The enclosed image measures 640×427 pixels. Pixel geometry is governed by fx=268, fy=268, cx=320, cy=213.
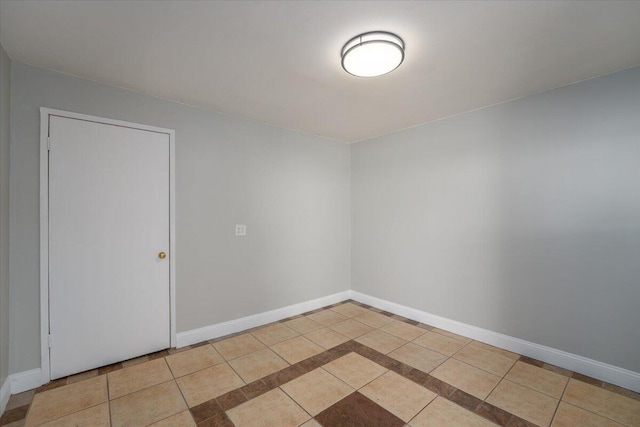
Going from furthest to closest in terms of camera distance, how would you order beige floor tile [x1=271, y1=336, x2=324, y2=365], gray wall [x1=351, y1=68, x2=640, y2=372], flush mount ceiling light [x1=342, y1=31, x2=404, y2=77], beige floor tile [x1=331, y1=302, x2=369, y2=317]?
beige floor tile [x1=331, y1=302, x2=369, y2=317] < beige floor tile [x1=271, y1=336, x2=324, y2=365] < gray wall [x1=351, y1=68, x2=640, y2=372] < flush mount ceiling light [x1=342, y1=31, x2=404, y2=77]

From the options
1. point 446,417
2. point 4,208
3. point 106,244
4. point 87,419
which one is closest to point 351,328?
point 446,417

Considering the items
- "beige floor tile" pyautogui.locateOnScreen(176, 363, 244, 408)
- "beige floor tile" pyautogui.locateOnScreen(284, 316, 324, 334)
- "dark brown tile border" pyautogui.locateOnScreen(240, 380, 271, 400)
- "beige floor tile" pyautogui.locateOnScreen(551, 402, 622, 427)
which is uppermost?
"beige floor tile" pyautogui.locateOnScreen(176, 363, 244, 408)

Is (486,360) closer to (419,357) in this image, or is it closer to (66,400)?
(419,357)

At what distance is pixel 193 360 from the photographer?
2588mm

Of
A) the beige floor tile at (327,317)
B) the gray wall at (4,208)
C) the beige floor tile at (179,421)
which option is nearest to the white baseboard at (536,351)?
the beige floor tile at (327,317)

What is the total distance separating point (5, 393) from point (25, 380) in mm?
178

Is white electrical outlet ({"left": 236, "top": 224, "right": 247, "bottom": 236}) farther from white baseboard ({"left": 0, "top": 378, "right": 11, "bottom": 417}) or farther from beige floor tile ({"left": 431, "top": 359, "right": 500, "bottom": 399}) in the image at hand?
→ beige floor tile ({"left": 431, "top": 359, "right": 500, "bottom": 399})

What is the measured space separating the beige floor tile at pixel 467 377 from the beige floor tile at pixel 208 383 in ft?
5.76

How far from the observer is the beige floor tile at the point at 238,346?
2.71m

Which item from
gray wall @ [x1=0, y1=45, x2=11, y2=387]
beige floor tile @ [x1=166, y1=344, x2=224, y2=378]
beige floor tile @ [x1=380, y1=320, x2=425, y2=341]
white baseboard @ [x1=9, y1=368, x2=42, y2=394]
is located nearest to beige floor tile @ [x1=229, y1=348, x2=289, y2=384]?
beige floor tile @ [x1=166, y1=344, x2=224, y2=378]

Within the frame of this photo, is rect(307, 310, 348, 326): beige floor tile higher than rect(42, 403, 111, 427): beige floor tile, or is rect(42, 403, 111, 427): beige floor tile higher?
rect(42, 403, 111, 427): beige floor tile

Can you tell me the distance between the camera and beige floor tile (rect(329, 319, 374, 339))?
10.5ft

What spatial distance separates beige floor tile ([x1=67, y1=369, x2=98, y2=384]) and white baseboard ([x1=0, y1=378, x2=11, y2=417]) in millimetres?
335

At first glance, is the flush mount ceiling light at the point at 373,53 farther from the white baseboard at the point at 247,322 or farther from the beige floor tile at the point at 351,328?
the white baseboard at the point at 247,322
